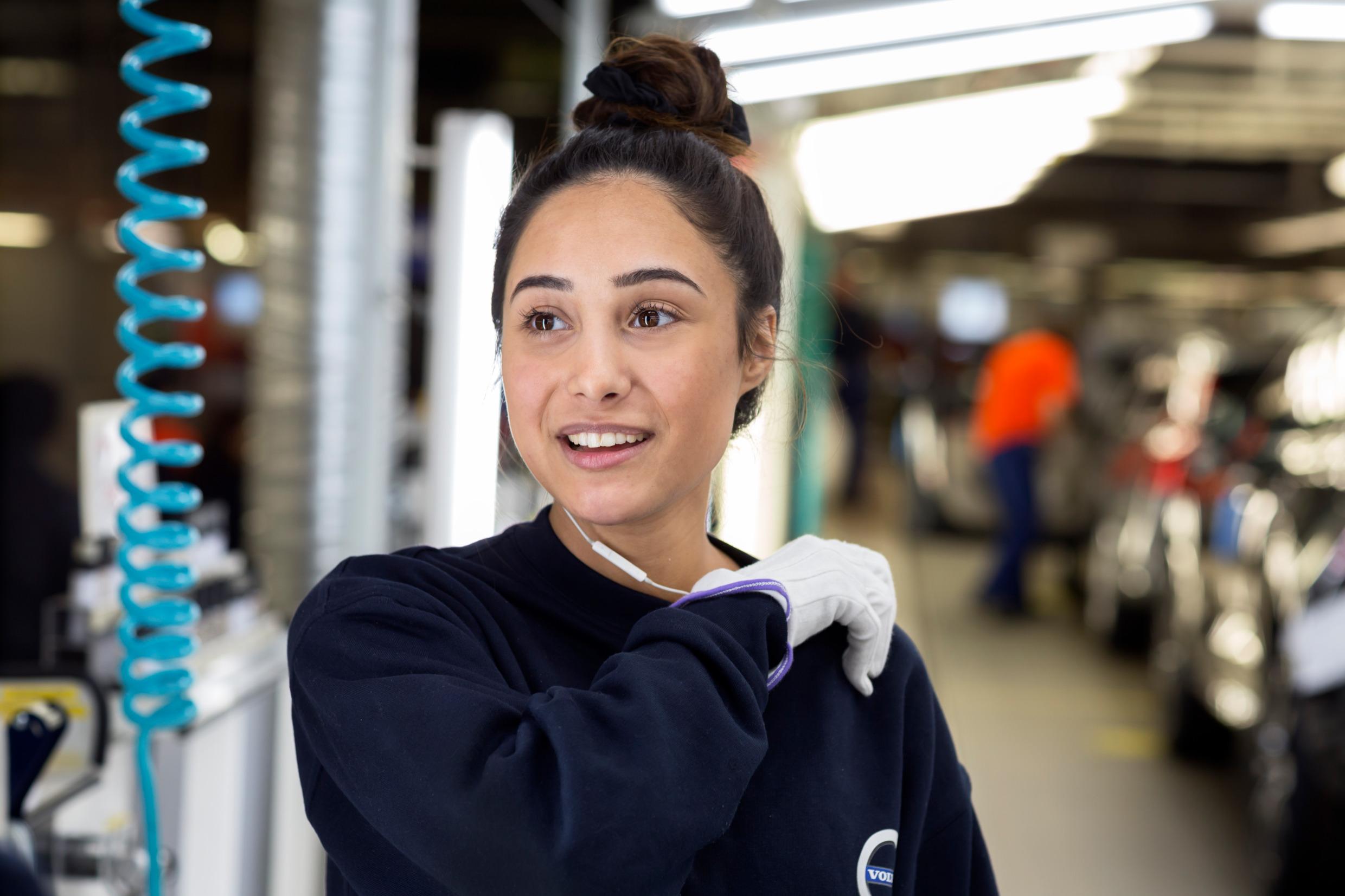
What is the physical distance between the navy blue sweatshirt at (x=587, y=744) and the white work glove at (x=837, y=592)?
0.03 meters

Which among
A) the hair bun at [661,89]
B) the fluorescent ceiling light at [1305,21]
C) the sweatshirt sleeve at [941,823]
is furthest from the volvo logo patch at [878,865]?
the fluorescent ceiling light at [1305,21]

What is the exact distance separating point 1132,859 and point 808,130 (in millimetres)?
4601

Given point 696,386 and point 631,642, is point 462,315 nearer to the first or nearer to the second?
point 696,386

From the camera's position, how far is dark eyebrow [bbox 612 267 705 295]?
1301mm

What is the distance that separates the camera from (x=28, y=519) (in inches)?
181

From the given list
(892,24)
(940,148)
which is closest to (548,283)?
(892,24)

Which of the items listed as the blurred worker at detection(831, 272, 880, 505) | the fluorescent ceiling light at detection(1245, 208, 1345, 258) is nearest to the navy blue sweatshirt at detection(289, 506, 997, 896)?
the blurred worker at detection(831, 272, 880, 505)

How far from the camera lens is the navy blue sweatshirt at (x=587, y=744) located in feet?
3.36

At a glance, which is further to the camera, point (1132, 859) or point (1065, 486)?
point (1065, 486)

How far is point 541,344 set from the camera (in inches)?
52.4

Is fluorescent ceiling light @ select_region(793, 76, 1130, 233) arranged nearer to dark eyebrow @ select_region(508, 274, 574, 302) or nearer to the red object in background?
the red object in background

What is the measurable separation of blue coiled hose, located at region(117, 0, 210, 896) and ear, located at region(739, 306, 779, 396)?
679 mm

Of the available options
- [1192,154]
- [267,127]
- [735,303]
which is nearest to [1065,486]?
[267,127]

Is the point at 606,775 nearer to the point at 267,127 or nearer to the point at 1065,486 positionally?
the point at 267,127
